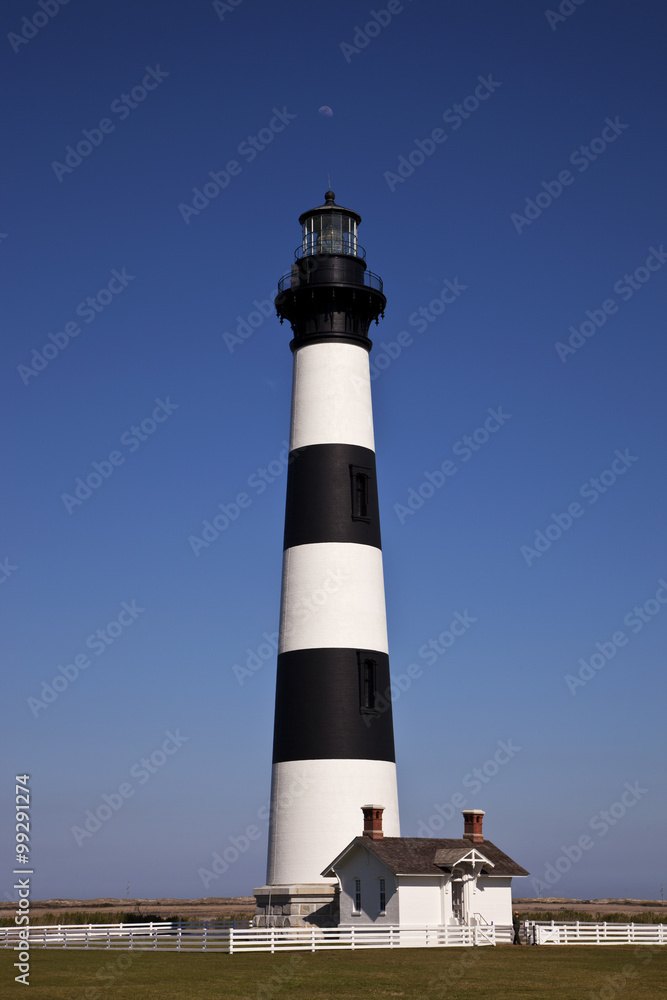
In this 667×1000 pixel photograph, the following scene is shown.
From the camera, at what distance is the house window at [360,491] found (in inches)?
1497

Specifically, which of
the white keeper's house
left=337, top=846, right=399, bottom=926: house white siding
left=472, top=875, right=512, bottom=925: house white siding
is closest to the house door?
the white keeper's house

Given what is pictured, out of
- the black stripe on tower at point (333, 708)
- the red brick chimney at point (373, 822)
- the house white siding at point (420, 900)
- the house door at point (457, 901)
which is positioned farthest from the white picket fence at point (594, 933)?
the black stripe on tower at point (333, 708)

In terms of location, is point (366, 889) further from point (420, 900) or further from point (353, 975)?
point (353, 975)

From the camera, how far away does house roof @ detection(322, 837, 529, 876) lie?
114ft

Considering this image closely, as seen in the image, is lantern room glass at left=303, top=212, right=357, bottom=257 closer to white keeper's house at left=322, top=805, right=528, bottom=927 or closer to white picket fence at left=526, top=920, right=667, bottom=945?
white keeper's house at left=322, top=805, right=528, bottom=927

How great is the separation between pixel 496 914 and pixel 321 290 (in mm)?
20897

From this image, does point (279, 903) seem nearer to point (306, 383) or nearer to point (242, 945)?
point (242, 945)

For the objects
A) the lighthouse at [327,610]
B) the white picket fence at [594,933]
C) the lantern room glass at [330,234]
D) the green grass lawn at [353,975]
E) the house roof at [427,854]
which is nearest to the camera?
the green grass lawn at [353,975]

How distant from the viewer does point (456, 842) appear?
37625 millimetres

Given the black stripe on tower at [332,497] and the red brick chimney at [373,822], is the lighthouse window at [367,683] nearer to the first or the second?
the red brick chimney at [373,822]

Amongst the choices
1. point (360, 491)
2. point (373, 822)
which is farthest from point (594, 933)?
point (360, 491)

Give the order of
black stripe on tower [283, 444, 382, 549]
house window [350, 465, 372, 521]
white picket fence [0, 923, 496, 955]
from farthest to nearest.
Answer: house window [350, 465, 372, 521]
black stripe on tower [283, 444, 382, 549]
white picket fence [0, 923, 496, 955]

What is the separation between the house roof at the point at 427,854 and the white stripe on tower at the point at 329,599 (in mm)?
794

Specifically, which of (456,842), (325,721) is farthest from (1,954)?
(456,842)
